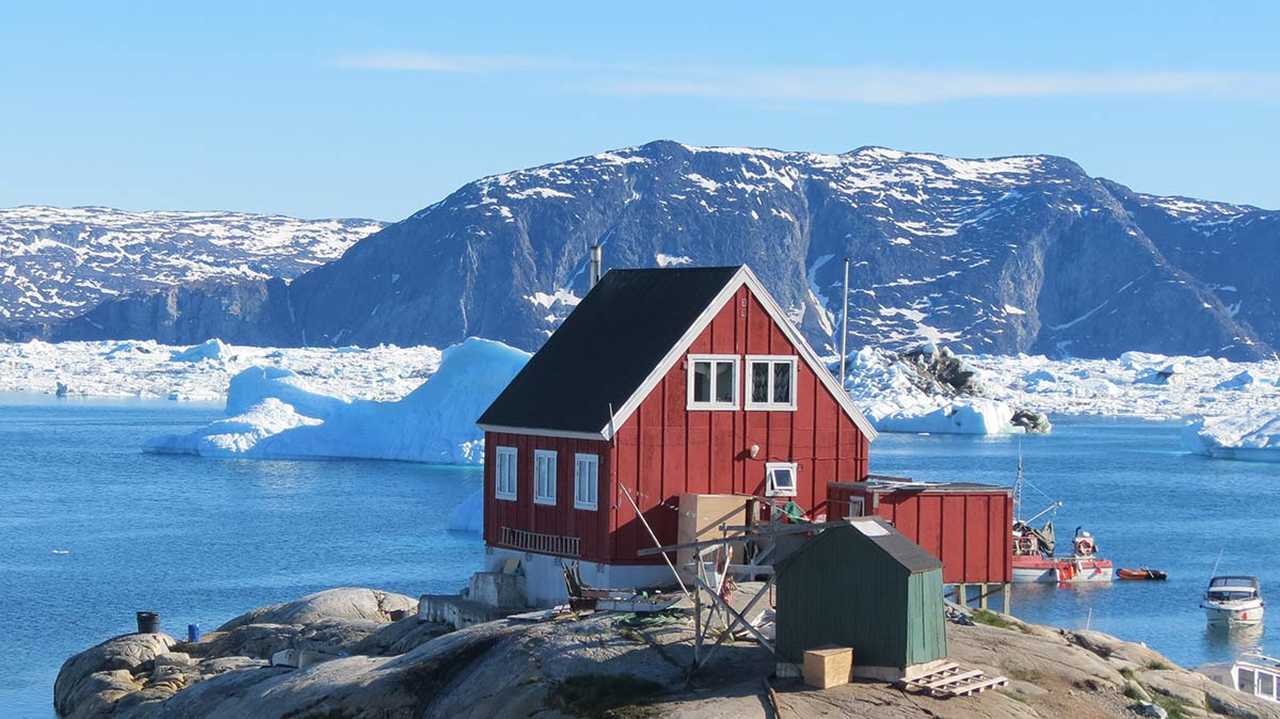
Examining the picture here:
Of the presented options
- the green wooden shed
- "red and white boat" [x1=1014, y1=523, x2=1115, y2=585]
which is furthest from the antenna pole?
"red and white boat" [x1=1014, y1=523, x2=1115, y2=585]

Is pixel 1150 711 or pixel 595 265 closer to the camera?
pixel 1150 711

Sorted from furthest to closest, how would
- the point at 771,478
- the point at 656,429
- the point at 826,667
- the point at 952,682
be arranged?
the point at 771,478 → the point at 656,429 → the point at 952,682 → the point at 826,667

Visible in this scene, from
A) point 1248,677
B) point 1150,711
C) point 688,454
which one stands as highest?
point 688,454

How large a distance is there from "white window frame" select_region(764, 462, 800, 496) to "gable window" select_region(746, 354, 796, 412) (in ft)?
3.11

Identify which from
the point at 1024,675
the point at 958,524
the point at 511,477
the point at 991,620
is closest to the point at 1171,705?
the point at 1024,675

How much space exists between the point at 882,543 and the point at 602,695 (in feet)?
13.3

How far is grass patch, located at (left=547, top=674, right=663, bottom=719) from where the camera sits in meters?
24.2

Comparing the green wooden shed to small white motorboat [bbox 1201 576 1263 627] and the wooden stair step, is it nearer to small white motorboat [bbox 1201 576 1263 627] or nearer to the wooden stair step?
the wooden stair step

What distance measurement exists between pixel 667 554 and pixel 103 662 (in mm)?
12109

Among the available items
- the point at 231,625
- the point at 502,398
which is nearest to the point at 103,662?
the point at 231,625

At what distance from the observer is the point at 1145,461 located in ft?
417

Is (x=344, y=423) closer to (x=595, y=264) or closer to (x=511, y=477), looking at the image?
(x=595, y=264)

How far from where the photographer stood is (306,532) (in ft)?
249

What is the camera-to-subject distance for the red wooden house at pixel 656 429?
31.9 meters
